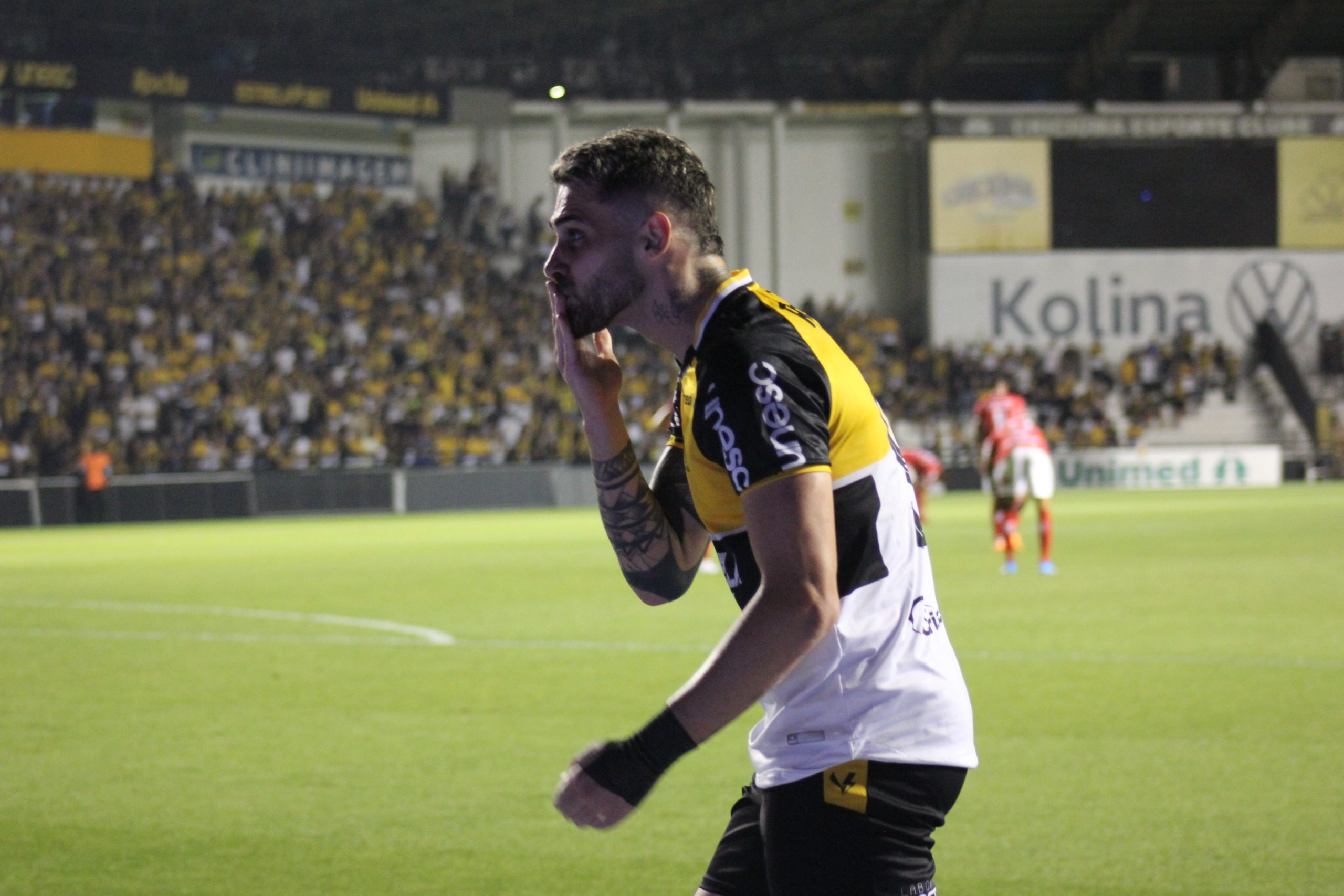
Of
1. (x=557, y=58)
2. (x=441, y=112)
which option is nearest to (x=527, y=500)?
(x=441, y=112)

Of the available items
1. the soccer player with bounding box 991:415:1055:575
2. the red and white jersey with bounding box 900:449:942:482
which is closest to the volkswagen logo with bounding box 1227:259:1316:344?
the red and white jersey with bounding box 900:449:942:482

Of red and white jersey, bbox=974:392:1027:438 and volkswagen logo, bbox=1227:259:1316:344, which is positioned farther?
volkswagen logo, bbox=1227:259:1316:344

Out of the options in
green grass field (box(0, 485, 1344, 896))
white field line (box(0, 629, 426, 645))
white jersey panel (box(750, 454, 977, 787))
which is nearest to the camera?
white jersey panel (box(750, 454, 977, 787))

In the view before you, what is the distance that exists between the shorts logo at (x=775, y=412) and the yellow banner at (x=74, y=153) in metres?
34.6

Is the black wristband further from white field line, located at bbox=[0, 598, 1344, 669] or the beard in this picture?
white field line, located at bbox=[0, 598, 1344, 669]

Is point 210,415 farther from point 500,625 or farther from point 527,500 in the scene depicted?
point 500,625

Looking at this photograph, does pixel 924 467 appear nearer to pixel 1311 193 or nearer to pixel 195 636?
pixel 195 636

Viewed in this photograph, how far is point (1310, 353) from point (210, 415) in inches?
1292

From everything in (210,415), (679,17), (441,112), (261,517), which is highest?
(679,17)

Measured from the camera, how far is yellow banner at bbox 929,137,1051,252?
152ft

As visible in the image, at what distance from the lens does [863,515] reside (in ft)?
8.96

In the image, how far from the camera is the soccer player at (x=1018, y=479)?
1845 cm

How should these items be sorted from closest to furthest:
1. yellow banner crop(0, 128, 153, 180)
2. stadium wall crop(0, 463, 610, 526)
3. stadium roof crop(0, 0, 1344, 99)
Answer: stadium wall crop(0, 463, 610, 526) < yellow banner crop(0, 128, 153, 180) < stadium roof crop(0, 0, 1344, 99)

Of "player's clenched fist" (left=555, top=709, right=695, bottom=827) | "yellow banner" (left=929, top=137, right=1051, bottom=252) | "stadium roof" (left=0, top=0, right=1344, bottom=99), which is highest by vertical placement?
"stadium roof" (left=0, top=0, right=1344, bottom=99)
